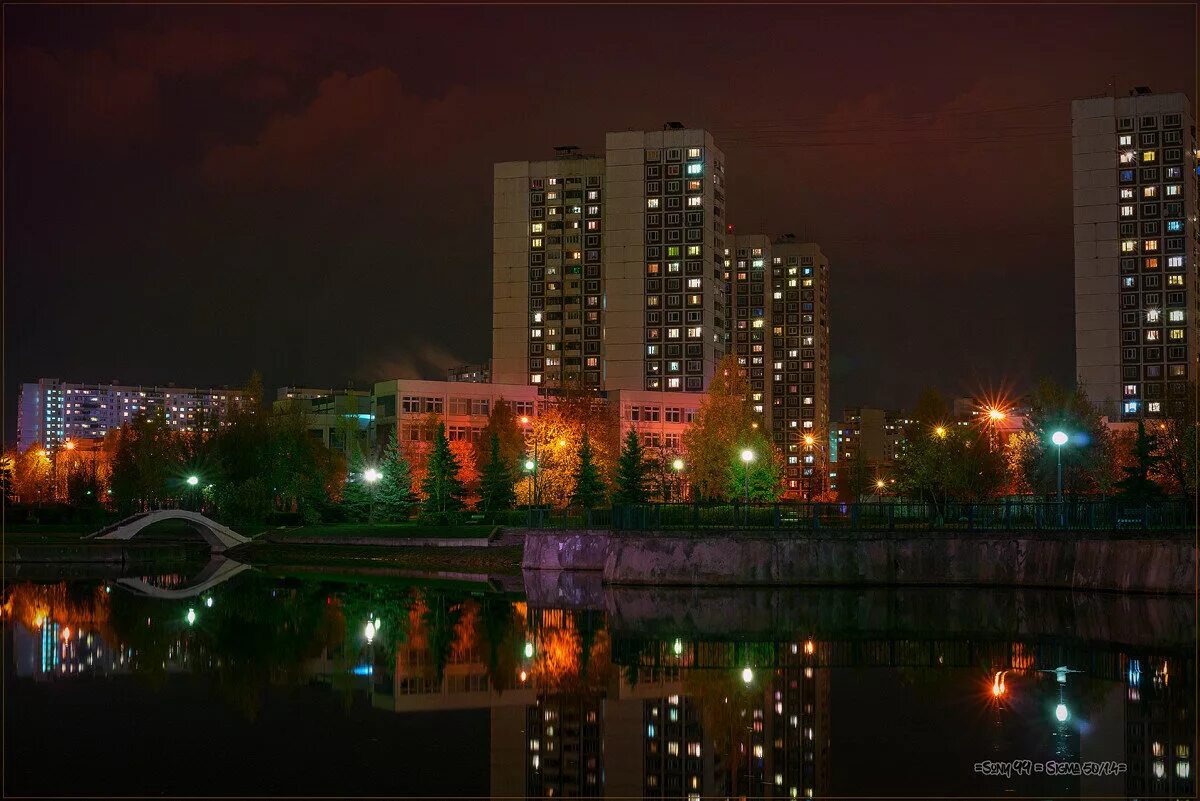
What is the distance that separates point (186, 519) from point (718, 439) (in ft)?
116

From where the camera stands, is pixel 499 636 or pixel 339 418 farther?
pixel 339 418

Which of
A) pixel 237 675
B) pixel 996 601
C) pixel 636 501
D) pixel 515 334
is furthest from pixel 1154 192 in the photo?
pixel 237 675

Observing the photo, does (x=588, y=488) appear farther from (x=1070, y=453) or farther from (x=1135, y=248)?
(x=1135, y=248)

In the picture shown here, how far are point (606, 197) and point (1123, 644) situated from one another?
14180 cm

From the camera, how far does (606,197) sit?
168 meters

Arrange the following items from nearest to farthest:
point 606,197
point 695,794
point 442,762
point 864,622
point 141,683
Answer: point 695,794, point 442,762, point 141,683, point 864,622, point 606,197

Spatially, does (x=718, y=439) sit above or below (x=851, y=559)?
above

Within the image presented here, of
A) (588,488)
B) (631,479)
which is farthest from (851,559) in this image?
(588,488)

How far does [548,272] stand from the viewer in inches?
6836

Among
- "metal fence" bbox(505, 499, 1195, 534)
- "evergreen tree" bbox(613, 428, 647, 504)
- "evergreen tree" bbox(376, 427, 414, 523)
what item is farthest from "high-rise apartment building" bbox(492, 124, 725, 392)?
"metal fence" bbox(505, 499, 1195, 534)

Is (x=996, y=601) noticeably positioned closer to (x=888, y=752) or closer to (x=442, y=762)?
(x=888, y=752)

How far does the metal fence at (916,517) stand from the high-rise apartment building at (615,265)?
102714mm

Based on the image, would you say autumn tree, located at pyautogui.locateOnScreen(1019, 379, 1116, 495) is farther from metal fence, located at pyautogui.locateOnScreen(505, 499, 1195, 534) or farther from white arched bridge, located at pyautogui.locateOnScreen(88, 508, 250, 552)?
white arched bridge, located at pyautogui.locateOnScreen(88, 508, 250, 552)

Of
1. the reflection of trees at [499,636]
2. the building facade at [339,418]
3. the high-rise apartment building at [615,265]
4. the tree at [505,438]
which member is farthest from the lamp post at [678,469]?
the high-rise apartment building at [615,265]
